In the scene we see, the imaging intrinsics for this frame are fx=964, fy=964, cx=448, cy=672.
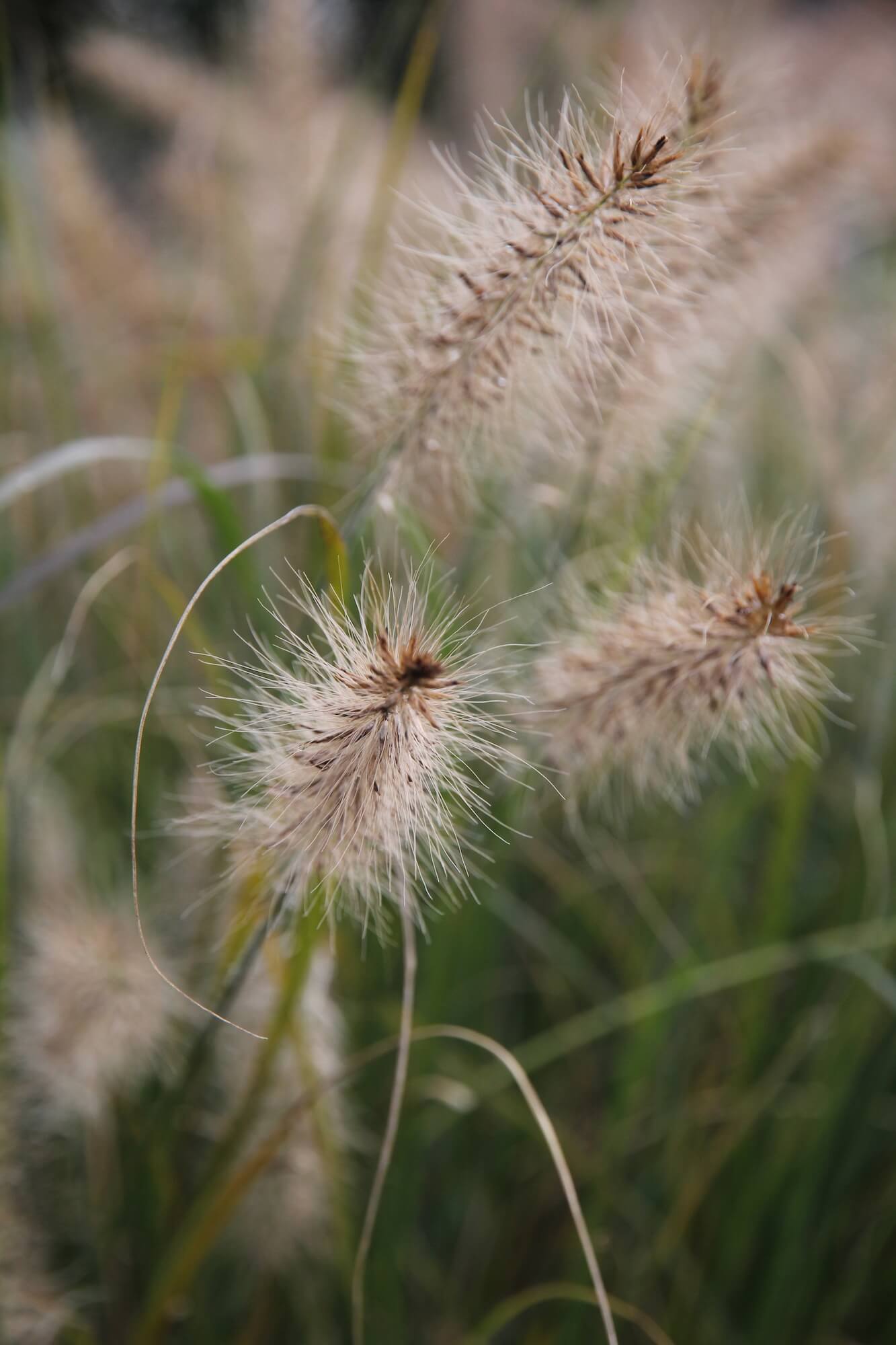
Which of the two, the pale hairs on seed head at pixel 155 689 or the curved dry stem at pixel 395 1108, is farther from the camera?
the curved dry stem at pixel 395 1108

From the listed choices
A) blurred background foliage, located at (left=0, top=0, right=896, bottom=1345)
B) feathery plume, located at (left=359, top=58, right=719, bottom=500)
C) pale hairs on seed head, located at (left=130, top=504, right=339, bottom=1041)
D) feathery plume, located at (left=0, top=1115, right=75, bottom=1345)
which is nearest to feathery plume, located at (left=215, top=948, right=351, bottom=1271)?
blurred background foliage, located at (left=0, top=0, right=896, bottom=1345)

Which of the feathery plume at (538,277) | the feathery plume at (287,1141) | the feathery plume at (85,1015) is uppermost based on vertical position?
the feathery plume at (538,277)

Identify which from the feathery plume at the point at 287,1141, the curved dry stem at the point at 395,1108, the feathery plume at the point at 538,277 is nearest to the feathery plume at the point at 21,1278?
the feathery plume at the point at 287,1141

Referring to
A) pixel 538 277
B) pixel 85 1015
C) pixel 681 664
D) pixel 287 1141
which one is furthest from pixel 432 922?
pixel 538 277

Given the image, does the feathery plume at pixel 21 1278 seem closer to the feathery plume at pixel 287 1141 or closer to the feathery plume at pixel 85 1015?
the feathery plume at pixel 85 1015

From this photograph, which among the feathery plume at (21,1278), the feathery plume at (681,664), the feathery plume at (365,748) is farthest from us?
the feathery plume at (21,1278)

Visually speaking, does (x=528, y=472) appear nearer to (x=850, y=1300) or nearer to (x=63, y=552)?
(x=63, y=552)

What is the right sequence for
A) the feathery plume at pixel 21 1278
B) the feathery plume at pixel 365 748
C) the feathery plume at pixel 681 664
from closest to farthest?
the feathery plume at pixel 365 748, the feathery plume at pixel 681 664, the feathery plume at pixel 21 1278
